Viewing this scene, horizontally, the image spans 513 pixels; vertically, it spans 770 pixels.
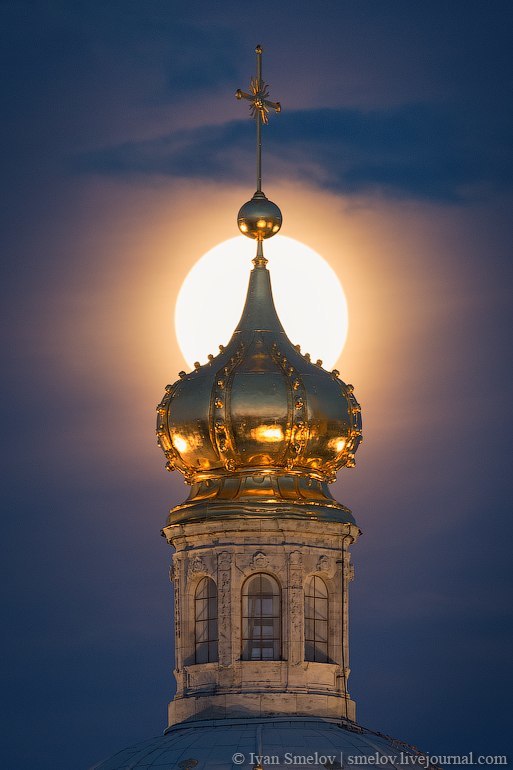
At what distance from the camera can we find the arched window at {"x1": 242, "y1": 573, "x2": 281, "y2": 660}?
71875 millimetres

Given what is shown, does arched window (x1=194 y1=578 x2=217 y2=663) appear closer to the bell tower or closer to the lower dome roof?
the bell tower

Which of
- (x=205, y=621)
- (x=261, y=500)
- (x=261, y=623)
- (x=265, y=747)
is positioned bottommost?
(x=265, y=747)

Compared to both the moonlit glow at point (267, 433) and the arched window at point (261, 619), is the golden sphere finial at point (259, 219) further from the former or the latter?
the arched window at point (261, 619)

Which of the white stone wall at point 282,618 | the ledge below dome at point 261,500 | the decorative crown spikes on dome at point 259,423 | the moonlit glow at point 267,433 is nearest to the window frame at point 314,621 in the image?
the white stone wall at point 282,618

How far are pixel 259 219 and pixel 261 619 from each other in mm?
10493

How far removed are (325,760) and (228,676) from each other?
5060 millimetres

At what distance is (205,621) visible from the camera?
72.9 m

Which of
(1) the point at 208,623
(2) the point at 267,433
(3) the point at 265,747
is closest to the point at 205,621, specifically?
(1) the point at 208,623

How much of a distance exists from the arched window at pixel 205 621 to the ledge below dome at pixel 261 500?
1.84m

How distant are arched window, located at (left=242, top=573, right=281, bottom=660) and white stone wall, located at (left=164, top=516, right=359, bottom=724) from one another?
22cm

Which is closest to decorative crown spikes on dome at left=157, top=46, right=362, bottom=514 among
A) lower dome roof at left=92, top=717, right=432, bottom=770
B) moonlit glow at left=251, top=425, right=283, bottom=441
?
moonlit glow at left=251, top=425, right=283, bottom=441

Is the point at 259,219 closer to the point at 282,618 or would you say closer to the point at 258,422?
the point at 258,422

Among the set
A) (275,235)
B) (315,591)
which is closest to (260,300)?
(275,235)

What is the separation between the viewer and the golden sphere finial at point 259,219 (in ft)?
Answer: 246
